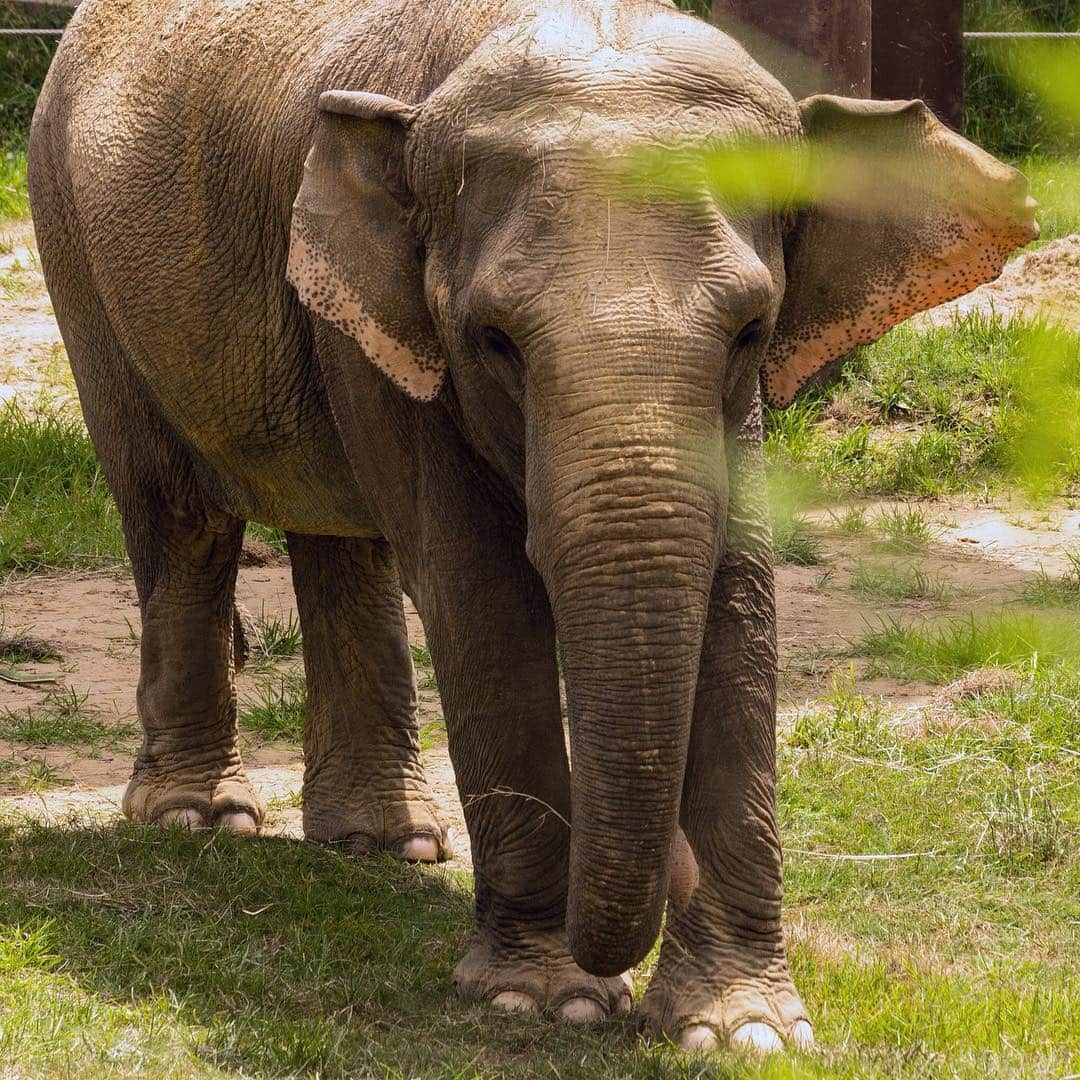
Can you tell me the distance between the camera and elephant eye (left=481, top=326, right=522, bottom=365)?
316 cm

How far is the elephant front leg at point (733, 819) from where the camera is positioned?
352cm

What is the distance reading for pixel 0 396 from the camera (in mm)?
9836

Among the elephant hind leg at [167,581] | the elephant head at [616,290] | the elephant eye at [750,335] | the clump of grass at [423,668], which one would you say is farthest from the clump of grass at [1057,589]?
the elephant eye at [750,335]

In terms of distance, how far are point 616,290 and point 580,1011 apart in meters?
1.48

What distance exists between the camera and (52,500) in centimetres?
850

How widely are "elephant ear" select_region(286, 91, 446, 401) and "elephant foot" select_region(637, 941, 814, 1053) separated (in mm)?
1189

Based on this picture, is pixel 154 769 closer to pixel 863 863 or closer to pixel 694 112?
pixel 863 863

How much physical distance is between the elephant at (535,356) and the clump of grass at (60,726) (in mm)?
1194

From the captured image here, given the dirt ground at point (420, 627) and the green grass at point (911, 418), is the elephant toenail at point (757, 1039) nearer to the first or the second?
the dirt ground at point (420, 627)

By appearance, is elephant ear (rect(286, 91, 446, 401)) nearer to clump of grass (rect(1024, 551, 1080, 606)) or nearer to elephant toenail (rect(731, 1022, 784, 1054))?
elephant toenail (rect(731, 1022, 784, 1054))

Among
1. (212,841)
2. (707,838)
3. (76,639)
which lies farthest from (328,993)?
(76,639)

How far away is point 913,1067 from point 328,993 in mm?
1204

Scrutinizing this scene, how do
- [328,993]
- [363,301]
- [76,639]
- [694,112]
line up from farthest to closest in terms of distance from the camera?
[76,639] < [328,993] < [363,301] < [694,112]

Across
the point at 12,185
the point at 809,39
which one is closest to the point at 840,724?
the point at 809,39
